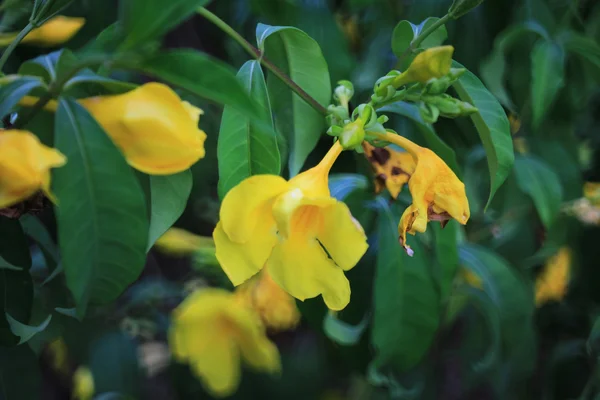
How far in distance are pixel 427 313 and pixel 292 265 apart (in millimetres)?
341

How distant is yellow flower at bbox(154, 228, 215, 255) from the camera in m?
1.29

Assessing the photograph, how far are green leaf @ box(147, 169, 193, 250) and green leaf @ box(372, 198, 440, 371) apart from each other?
34 centimetres

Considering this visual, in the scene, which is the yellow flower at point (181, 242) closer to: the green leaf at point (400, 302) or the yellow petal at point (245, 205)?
the green leaf at point (400, 302)

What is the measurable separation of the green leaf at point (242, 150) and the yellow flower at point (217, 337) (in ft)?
2.57

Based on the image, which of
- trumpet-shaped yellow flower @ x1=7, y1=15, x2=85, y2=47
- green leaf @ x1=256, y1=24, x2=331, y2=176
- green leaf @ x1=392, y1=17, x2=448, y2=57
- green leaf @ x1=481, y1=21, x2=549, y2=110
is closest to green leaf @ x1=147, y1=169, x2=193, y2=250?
green leaf @ x1=256, y1=24, x2=331, y2=176

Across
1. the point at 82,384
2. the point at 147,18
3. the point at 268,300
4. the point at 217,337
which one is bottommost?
the point at 82,384

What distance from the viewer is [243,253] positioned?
0.50 m

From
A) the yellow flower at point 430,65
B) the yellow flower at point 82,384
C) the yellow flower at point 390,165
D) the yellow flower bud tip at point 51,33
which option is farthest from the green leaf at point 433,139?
the yellow flower at point 82,384

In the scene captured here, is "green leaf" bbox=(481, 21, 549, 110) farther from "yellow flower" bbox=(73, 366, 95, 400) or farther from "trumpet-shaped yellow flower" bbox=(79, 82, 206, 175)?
"yellow flower" bbox=(73, 366, 95, 400)

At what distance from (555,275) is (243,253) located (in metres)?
1.07

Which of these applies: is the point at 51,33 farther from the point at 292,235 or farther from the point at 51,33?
the point at 292,235

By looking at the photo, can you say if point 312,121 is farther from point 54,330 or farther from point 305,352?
point 305,352

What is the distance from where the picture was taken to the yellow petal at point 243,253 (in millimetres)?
499

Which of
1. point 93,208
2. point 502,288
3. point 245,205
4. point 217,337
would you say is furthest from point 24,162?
point 217,337
